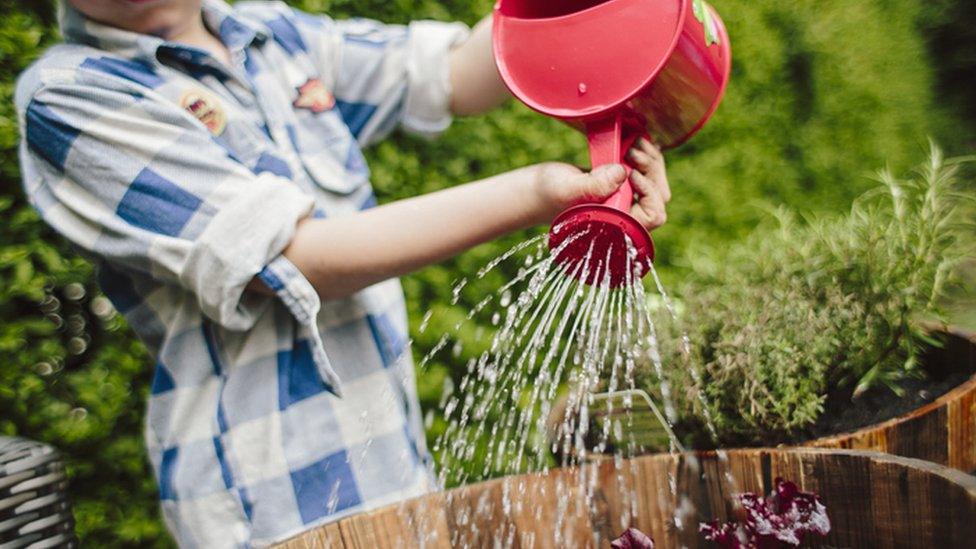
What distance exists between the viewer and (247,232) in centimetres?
112

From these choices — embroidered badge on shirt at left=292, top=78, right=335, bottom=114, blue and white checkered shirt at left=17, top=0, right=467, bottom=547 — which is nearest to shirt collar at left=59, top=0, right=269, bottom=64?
blue and white checkered shirt at left=17, top=0, right=467, bottom=547

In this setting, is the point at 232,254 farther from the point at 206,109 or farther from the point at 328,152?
the point at 328,152

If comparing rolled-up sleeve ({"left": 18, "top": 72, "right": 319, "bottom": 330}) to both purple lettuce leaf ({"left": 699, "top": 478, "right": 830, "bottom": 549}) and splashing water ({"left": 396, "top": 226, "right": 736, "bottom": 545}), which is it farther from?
purple lettuce leaf ({"left": 699, "top": 478, "right": 830, "bottom": 549})

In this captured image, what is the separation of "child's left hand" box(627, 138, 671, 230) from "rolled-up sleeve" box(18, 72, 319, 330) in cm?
45

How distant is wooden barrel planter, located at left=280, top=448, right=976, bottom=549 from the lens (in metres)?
0.96

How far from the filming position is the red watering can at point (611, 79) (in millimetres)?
1023

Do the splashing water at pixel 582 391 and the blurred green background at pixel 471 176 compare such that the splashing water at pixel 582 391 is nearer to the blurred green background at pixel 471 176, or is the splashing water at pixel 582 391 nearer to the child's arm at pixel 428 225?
the child's arm at pixel 428 225

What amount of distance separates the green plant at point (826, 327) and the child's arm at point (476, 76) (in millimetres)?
587

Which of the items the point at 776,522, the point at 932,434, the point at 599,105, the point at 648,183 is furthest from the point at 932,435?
the point at 599,105

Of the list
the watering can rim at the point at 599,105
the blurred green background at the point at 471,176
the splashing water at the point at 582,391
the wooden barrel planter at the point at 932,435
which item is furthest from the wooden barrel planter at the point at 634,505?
the blurred green background at the point at 471,176

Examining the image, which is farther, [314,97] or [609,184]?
[314,97]

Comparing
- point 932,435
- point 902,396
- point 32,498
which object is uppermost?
point 32,498

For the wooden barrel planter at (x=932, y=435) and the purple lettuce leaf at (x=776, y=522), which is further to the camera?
the wooden barrel planter at (x=932, y=435)

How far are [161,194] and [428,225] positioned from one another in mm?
356
